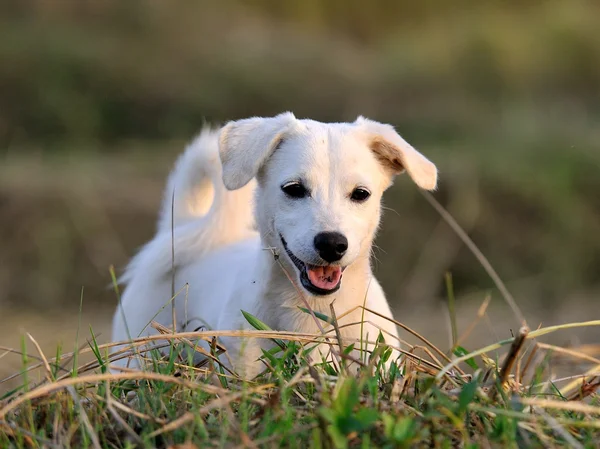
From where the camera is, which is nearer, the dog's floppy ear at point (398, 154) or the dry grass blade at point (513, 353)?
the dry grass blade at point (513, 353)

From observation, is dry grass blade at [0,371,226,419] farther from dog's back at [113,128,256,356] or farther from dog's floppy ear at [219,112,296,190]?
dog's back at [113,128,256,356]

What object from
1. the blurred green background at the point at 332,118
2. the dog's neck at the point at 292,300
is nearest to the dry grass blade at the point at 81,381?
the dog's neck at the point at 292,300

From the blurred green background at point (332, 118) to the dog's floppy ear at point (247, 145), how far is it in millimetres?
3476

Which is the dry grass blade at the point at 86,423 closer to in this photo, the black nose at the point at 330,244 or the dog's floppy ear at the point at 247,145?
the black nose at the point at 330,244

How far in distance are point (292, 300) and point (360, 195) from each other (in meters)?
0.44

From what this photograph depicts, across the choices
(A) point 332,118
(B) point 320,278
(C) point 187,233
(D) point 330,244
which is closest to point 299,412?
(D) point 330,244

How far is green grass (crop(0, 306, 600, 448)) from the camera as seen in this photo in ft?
5.71

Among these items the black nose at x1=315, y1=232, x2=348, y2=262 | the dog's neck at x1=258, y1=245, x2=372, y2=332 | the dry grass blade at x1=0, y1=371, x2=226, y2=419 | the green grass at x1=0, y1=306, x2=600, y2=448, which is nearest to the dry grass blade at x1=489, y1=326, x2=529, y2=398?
the green grass at x1=0, y1=306, x2=600, y2=448

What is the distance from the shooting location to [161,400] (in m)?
1.95

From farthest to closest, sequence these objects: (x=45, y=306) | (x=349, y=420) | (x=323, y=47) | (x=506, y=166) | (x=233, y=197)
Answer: (x=323, y=47) → (x=506, y=166) → (x=45, y=306) → (x=233, y=197) → (x=349, y=420)

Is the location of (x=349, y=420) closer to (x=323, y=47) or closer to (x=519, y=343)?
(x=519, y=343)

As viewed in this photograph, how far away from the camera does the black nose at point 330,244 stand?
2.80 meters

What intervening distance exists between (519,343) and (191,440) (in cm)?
71

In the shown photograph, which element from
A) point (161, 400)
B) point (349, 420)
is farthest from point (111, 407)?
point (349, 420)
